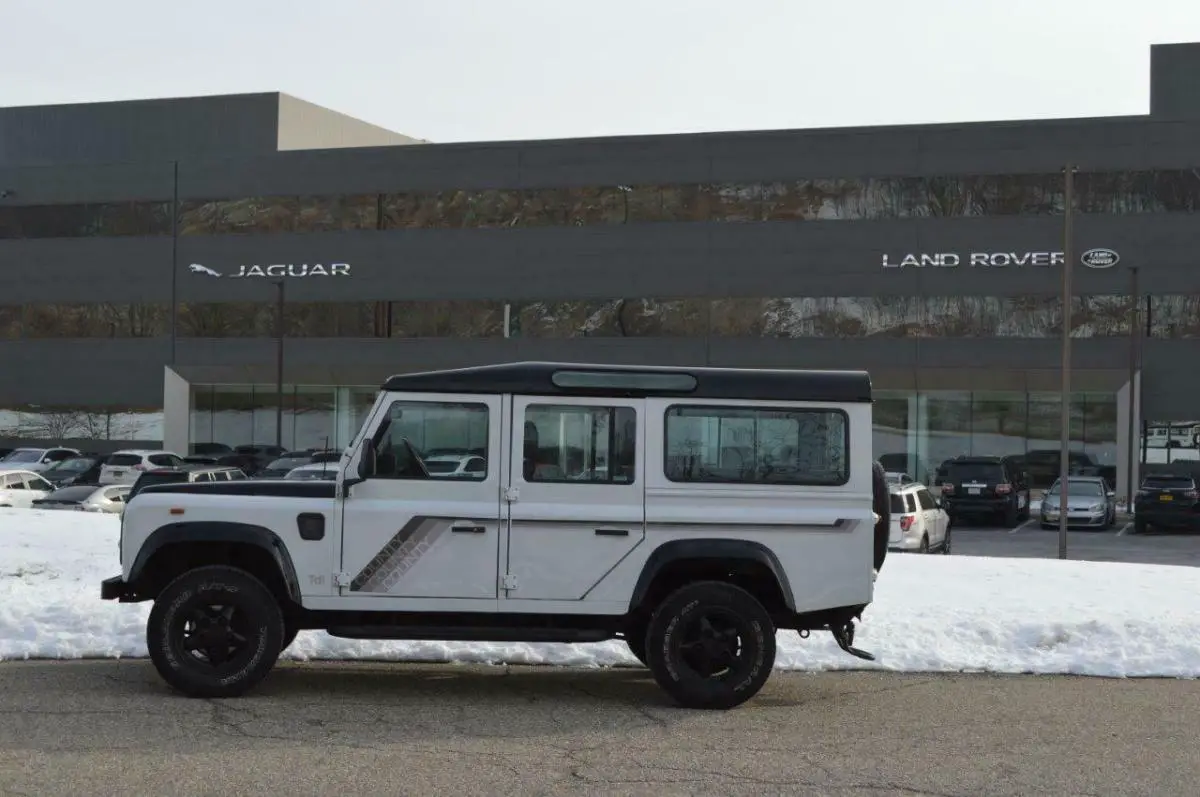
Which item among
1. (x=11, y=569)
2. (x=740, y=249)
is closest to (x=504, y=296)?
(x=740, y=249)

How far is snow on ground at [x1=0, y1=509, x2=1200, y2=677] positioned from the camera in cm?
1151

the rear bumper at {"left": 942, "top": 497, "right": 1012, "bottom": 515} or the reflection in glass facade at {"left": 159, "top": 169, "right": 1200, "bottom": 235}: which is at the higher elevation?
the reflection in glass facade at {"left": 159, "top": 169, "right": 1200, "bottom": 235}

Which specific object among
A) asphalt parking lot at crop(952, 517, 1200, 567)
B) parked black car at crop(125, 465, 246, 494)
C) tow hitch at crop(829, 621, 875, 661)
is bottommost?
asphalt parking lot at crop(952, 517, 1200, 567)

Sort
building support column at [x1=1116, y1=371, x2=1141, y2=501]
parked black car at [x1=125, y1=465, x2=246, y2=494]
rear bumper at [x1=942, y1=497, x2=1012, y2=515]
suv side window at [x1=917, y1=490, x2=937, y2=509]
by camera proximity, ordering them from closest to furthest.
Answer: suv side window at [x1=917, y1=490, x2=937, y2=509] < parked black car at [x1=125, y1=465, x2=246, y2=494] < rear bumper at [x1=942, y1=497, x2=1012, y2=515] < building support column at [x1=1116, y1=371, x2=1141, y2=501]

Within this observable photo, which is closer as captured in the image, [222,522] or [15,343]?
[222,522]

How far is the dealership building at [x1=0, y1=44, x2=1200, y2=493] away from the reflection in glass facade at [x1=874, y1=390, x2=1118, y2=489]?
0.34ft

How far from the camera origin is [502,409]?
9.92m

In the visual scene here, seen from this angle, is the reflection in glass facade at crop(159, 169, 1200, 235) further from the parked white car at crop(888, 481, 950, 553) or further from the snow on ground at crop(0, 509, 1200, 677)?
the snow on ground at crop(0, 509, 1200, 677)

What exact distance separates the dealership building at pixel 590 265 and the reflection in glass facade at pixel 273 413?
12 cm

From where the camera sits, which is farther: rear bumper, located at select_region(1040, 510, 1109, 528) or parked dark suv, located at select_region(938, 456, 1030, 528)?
rear bumper, located at select_region(1040, 510, 1109, 528)

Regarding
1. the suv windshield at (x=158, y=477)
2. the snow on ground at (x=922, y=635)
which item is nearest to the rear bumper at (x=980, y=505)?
the suv windshield at (x=158, y=477)

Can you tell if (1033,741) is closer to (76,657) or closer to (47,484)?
(76,657)

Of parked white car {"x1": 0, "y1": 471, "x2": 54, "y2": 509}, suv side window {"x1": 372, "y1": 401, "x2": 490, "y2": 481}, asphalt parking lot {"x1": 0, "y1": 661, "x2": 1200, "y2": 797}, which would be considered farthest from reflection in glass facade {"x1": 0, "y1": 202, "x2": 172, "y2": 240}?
suv side window {"x1": 372, "y1": 401, "x2": 490, "y2": 481}

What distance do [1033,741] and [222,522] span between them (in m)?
5.28
